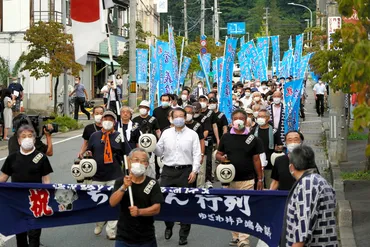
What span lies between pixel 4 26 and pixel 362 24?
3740 cm

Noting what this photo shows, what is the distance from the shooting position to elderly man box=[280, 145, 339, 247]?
6230mm

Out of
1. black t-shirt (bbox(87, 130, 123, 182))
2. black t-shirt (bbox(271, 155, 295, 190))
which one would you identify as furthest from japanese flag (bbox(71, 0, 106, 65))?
black t-shirt (bbox(271, 155, 295, 190))

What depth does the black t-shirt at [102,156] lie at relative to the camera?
11117 millimetres

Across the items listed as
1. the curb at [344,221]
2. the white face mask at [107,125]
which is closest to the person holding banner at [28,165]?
the white face mask at [107,125]

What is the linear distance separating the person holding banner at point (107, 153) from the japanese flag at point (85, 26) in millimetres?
998

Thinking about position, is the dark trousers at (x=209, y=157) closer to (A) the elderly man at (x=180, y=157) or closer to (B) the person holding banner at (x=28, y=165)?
(A) the elderly man at (x=180, y=157)

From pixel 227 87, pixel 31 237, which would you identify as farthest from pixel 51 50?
pixel 31 237

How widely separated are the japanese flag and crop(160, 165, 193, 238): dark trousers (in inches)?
74.8

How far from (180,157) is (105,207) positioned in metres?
1.81

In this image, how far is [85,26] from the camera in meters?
11.0

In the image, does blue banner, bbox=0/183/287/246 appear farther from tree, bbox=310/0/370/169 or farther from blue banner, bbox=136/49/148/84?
blue banner, bbox=136/49/148/84

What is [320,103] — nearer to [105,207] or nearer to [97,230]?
[97,230]

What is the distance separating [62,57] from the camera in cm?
3003

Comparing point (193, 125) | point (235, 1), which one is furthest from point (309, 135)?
point (235, 1)
